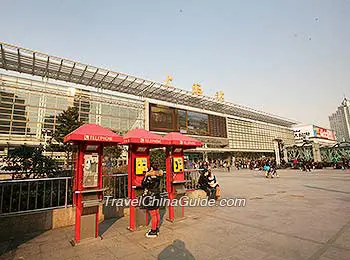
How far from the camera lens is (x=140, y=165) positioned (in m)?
6.09

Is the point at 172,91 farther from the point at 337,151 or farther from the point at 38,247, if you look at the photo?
the point at 38,247

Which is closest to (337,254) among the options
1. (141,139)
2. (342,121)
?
(141,139)

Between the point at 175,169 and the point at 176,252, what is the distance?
297 cm

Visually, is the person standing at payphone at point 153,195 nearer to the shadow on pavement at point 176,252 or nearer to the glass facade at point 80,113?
the shadow on pavement at point 176,252

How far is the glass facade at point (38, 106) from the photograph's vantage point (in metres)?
27.5

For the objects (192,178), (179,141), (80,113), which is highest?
(80,113)

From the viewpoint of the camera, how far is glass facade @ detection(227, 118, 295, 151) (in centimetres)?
6394

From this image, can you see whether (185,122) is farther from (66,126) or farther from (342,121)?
(342,121)

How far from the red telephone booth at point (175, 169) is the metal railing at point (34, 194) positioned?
313 cm

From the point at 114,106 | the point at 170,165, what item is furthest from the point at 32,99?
the point at 170,165

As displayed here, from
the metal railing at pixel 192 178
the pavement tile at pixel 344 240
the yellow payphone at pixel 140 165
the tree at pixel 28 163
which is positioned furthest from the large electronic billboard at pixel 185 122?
the pavement tile at pixel 344 240

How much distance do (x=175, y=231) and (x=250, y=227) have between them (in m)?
2.00

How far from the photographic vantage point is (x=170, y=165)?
6754 millimetres

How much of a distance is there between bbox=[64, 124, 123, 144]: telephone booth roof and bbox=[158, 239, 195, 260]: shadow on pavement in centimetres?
284
